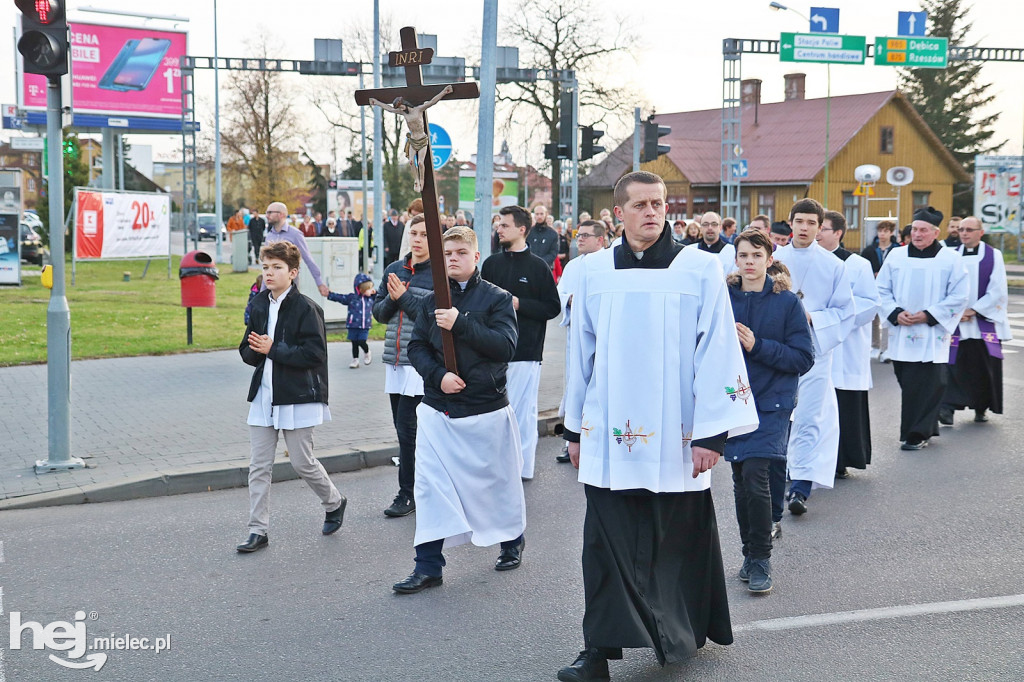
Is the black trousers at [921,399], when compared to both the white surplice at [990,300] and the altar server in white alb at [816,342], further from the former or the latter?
the altar server in white alb at [816,342]

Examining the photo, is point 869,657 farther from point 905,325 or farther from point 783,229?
point 783,229

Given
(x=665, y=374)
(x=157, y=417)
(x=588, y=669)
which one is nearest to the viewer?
(x=588, y=669)

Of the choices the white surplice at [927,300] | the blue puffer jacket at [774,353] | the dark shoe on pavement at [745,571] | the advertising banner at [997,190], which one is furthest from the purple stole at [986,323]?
the advertising banner at [997,190]

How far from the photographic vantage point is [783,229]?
11469 millimetres

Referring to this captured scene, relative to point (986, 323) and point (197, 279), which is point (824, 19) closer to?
point (197, 279)

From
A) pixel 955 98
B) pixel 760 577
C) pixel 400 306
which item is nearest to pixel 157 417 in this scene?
pixel 400 306

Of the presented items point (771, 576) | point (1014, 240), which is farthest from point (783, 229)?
point (1014, 240)

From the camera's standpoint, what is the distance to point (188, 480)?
7797 millimetres

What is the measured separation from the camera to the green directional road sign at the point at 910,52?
106 feet

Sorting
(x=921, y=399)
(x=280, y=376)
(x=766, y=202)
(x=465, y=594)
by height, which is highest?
(x=766, y=202)

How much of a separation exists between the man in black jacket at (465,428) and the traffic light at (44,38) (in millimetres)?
3615

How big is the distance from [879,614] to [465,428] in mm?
2170

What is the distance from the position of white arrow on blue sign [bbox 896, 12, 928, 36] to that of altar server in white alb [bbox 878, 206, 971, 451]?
25219mm

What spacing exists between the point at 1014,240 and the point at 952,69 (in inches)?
669
